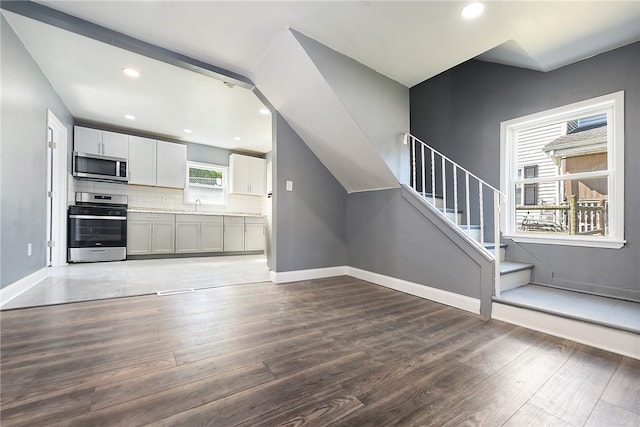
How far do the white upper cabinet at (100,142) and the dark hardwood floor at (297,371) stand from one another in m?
3.46

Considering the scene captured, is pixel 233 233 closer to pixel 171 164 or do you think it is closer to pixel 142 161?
pixel 171 164

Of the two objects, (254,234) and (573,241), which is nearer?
(573,241)

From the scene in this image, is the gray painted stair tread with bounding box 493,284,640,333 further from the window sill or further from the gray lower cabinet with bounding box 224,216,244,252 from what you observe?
the gray lower cabinet with bounding box 224,216,244,252

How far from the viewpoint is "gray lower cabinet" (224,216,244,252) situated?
5.74 metres

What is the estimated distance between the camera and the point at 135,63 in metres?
2.90

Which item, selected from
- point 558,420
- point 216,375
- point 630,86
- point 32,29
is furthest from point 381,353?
point 32,29

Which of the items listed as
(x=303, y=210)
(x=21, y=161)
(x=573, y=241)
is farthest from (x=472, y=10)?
(x=21, y=161)

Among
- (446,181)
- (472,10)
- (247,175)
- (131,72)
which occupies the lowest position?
(446,181)

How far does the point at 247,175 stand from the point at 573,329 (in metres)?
5.81

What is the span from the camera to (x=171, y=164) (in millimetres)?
5359

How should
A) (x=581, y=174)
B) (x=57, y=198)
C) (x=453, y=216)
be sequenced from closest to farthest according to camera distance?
(x=581, y=174) → (x=453, y=216) → (x=57, y=198)

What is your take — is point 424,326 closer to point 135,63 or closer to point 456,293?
point 456,293

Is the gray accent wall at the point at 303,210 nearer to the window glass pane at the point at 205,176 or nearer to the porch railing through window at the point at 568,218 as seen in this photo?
the porch railing through window at the point at 568,218

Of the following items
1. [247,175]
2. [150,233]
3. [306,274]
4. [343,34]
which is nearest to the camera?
[343,34]
